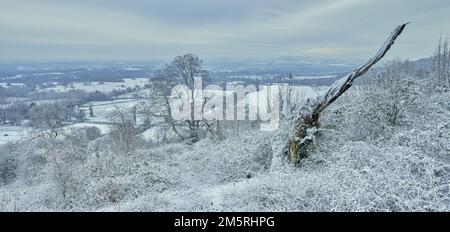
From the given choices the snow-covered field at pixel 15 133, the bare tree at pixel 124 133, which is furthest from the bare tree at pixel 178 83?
the snow-covered field at pixel 15 133

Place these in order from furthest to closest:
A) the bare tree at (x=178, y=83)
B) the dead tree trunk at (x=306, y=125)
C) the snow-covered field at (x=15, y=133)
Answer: the bare tree at (x=178, y=83), the snow-covered field at (x=15, y=133), the dead tree trunk at (x=306, y=125)

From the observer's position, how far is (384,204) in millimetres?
3938

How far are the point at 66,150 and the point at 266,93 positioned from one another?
11417 mm

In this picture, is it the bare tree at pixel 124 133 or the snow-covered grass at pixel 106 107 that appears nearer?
the bare tree at pixel 124 133

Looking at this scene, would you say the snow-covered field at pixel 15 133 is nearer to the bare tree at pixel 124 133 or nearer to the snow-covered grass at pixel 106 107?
the snow-covered grass at pixel 106 107

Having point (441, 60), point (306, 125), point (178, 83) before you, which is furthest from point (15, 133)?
point (441, 60)

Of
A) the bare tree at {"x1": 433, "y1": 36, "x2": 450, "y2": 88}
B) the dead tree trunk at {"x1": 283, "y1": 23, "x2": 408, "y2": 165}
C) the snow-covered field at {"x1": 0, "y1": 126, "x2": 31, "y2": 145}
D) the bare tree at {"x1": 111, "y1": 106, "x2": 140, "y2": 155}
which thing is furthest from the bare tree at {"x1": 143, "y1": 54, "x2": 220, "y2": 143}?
the bare tree at {"x1": 433, "y1": 36, "x2": 450, "y2": 88}

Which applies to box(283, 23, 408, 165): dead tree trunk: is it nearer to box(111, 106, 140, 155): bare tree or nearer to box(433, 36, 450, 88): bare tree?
box(111, 106, 140, 155): bare tree

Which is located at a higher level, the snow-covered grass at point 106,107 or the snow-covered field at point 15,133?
the snow-covered grass at point 106,107

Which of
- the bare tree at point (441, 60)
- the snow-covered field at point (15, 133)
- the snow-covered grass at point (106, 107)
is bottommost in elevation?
the snow-covered field at point (15, 133)

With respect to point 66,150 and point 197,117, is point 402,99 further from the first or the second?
point 66,150

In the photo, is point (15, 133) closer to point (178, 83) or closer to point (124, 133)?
point (124, 133)

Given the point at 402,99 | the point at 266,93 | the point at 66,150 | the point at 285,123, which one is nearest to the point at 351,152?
the point at 285,123
